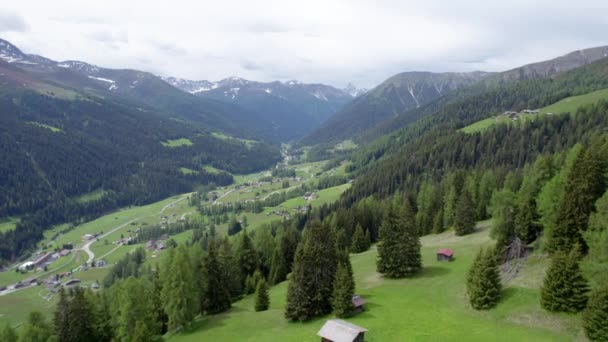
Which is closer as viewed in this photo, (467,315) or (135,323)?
(467,315)

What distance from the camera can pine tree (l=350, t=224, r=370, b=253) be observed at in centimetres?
9444

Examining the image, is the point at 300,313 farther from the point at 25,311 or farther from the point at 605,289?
the point at 25,311

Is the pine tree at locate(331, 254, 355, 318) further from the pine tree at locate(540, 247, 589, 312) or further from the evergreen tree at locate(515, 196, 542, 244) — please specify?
the evergreen tree at locate(515, 196, 542, 244)

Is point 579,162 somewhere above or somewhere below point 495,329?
above

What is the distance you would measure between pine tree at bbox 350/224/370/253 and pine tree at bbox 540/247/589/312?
5391 centimetres

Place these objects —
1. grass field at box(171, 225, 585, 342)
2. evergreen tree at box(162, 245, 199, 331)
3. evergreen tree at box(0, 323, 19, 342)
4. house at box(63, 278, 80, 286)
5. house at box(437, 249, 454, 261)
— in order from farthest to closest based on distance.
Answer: house at box(63, 278, 80, 286) < house at box(437, 249, 454, 261) < evergreen tree at box(0, 323, 19, 342) < evergreen tree at box(162, 245, 199, 331) < grass field at box(171, 225, 585, 342)

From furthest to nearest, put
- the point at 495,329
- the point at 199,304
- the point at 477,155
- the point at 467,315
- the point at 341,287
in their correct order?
the point at 477,155, the point at 199,304, the point at 341,287, the point at 467,315, the point at 495,329

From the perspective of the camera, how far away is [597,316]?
35875 mm

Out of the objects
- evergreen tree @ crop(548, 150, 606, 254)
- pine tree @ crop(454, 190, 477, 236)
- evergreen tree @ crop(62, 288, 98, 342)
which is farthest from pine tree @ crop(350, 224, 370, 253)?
evergreen tree @ crop(62, 288, 98, 342)

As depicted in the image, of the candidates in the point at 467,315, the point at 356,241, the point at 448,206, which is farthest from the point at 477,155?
the point at 467,315

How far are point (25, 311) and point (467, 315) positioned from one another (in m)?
152

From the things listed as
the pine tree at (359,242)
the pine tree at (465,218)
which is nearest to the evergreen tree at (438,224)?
the pine tree at (465,218)

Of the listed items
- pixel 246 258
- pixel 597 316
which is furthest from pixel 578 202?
pixel 246 258

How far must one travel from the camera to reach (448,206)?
93.1 m
